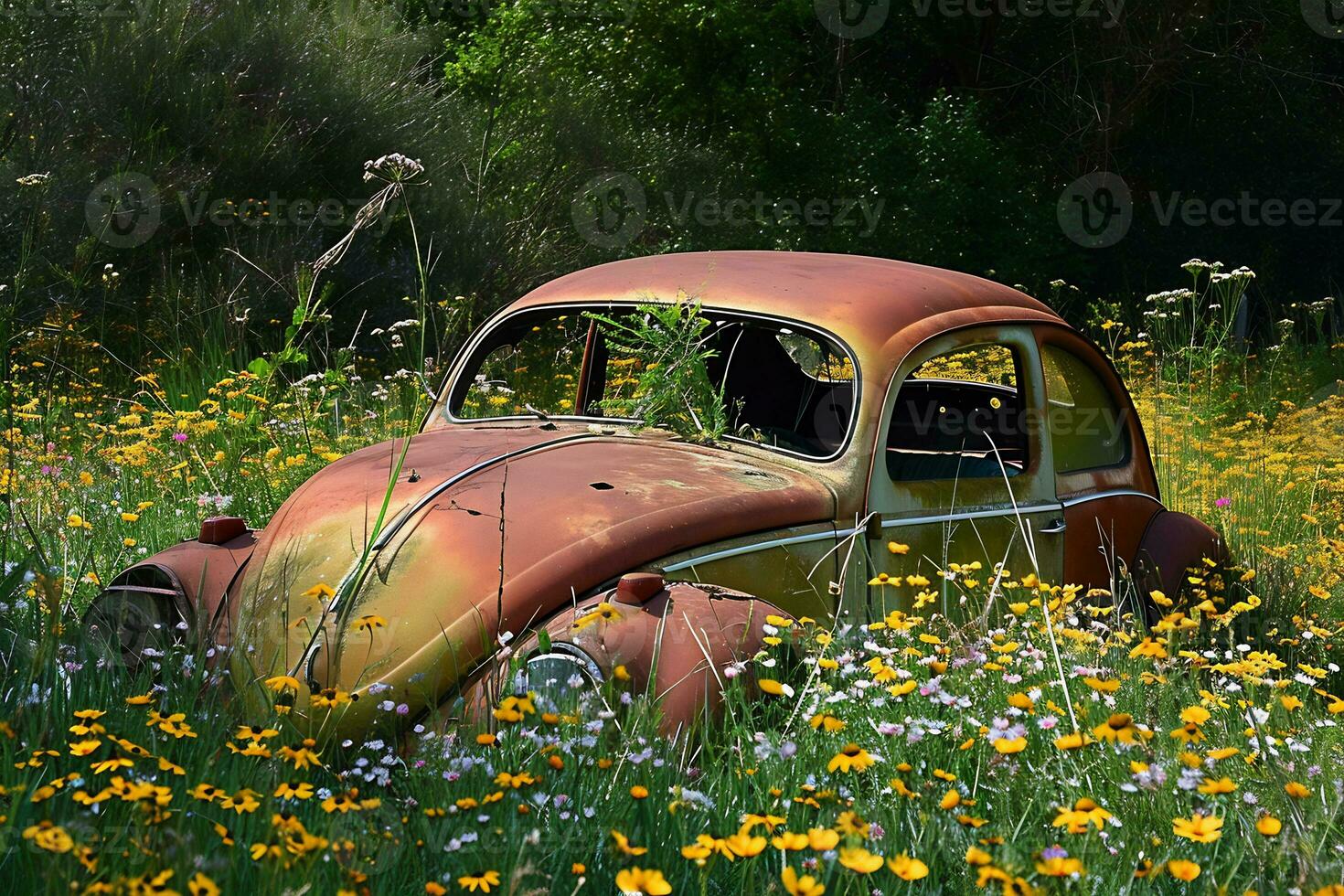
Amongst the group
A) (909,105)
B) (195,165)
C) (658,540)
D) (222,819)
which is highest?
(909,105)

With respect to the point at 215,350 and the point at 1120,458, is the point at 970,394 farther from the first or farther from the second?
the point at 215,350

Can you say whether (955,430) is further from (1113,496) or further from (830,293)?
(830,293)

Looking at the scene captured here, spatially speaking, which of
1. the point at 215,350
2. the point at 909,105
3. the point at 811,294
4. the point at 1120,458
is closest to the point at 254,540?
the point at 811,294

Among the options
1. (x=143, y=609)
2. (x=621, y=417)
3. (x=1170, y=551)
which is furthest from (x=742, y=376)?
(x=143, y=609)

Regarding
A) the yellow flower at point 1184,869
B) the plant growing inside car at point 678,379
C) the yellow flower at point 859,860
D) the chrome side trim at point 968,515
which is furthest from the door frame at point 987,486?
the yellow flower at point 859,860

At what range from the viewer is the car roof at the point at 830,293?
429cm

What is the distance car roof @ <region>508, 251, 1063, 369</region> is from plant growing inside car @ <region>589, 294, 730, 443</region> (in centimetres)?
15

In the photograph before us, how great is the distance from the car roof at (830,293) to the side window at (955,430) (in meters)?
0.31

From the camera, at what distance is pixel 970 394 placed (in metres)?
5.89

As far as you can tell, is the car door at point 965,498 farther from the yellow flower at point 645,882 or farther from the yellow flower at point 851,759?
the yellow flower at point 645,882

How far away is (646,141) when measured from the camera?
16406 millimetres

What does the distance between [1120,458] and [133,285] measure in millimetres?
9147

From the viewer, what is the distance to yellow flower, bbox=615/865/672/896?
1.85 m

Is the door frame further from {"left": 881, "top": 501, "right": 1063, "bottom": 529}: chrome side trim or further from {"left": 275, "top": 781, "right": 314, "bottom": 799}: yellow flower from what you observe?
{"left": 275, "top": 781, "right": 314, "bottom": 799}: yellow flower
